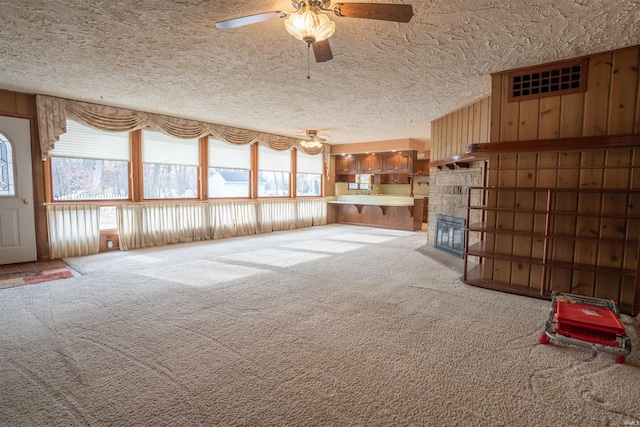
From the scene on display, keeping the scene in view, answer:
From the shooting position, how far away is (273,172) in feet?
28.3

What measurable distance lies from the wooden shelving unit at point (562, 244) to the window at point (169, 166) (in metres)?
5.64

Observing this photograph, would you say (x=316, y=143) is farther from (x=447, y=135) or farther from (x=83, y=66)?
(x=83, y=66)

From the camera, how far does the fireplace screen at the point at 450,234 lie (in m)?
5.54

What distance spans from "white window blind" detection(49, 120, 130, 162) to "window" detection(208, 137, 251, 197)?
177 centimetres

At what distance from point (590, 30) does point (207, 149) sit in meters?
6.44

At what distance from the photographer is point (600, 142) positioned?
2994 millimetres

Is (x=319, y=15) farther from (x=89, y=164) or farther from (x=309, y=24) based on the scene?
(x=89, y=164)

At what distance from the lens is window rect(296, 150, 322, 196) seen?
938cm

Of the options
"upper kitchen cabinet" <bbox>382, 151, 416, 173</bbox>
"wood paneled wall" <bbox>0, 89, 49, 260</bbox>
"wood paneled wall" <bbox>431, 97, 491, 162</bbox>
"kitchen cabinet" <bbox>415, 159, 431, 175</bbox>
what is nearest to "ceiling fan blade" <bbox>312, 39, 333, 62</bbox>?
"wood paneled wall" <bbox>431, 97, 491, 162</bbox>

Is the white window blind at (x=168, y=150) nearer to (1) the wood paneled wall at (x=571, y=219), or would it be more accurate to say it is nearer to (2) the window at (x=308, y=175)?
(2) the window at (x=308, y=175)

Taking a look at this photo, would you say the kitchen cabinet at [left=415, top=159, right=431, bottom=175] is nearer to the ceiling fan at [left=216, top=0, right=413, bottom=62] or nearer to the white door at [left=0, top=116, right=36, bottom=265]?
the ceiling fan at [left=216, top=0, right=413, bottom=62]

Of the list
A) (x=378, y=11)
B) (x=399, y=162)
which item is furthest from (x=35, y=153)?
(x=399, y=162)

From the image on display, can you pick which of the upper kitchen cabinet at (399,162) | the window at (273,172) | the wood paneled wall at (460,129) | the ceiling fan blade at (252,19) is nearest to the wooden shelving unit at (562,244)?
the wood paneled wall at (460,129)

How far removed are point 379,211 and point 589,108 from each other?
631 centimetres
